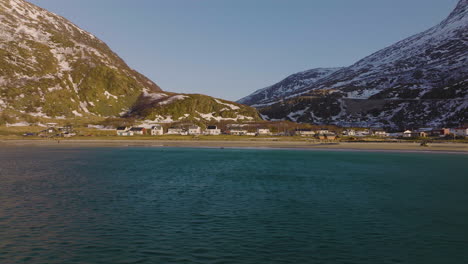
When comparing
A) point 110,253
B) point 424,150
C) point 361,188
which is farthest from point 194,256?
point 424,150

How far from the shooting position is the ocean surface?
859 inches

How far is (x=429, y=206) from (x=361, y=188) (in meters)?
12.2

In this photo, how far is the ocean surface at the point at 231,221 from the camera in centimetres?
2183

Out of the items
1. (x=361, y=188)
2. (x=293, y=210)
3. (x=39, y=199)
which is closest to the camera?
(x=293, y=210)

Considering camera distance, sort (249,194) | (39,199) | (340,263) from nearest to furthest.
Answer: (340,263) → (39,199) → (249,194)

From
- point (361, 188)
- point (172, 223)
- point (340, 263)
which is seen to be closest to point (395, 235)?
point (340, 263)

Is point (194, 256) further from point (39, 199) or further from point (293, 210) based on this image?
point (39, 199)

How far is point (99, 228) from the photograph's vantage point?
2748 cm

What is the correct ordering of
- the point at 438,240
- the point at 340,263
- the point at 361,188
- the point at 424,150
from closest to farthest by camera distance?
the point at 340,263 < the point at 438,240 < the point at 361,188 < the point at 424,150

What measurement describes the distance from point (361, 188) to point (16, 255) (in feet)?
134

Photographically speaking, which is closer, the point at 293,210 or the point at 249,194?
the point at 293,210

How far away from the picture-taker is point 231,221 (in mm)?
29828

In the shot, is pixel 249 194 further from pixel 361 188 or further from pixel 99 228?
pixel 99 228

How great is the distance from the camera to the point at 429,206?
120 ft
